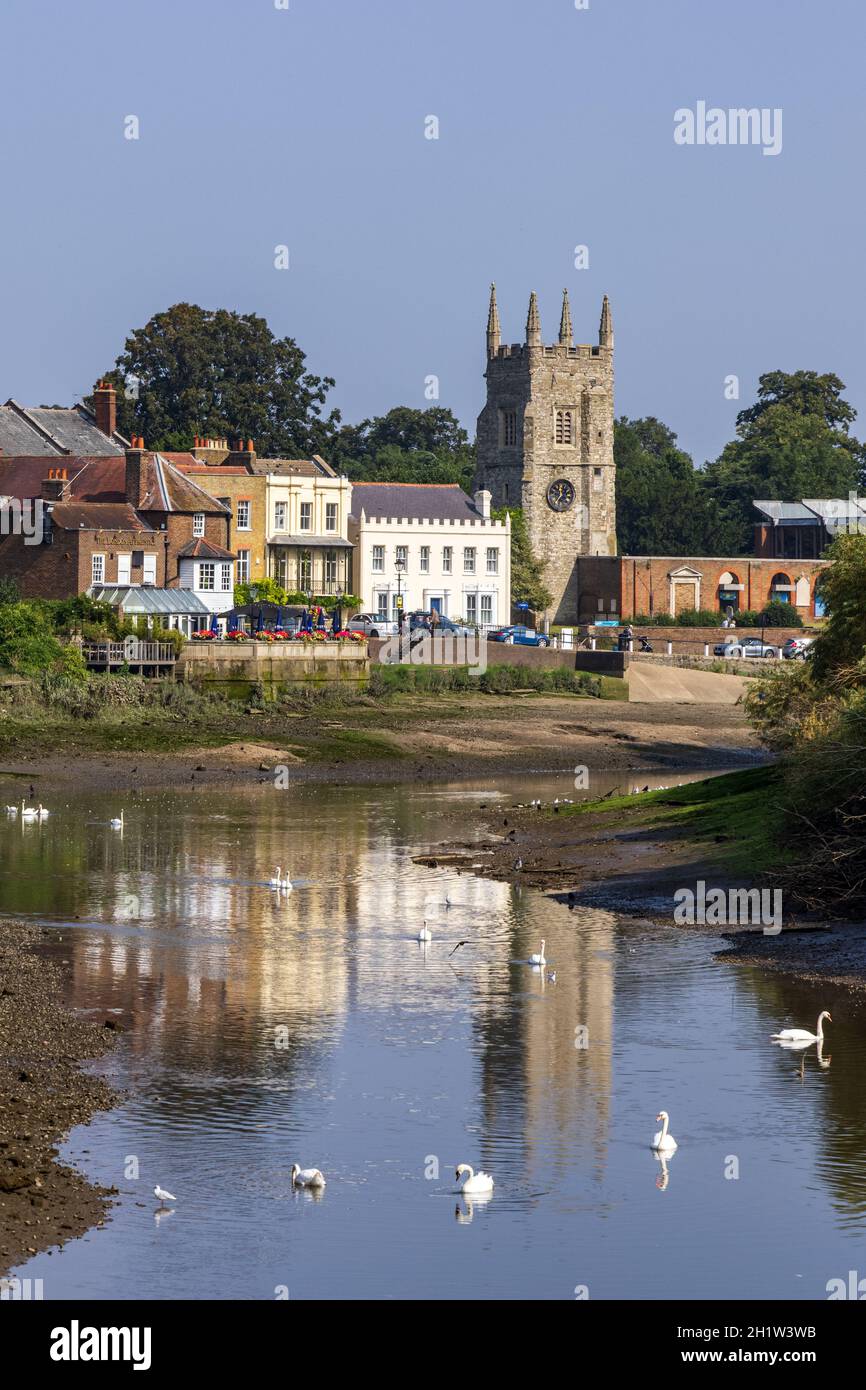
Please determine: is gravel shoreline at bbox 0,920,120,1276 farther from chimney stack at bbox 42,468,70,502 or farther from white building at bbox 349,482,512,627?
white building at bbox 349,482,512,627

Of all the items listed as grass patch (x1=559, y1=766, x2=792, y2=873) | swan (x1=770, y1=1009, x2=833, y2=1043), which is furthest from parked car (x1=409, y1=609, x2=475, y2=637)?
swan (x1=770, y1=1009, x2=833, y2=1043)

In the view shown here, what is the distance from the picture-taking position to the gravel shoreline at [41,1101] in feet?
69.2

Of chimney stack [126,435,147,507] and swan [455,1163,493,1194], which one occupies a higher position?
chimney stack [126,435,147,507]

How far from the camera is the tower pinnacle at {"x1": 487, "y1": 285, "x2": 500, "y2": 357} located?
128750 mm

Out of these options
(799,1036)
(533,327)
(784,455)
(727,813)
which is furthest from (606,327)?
(799,1036)

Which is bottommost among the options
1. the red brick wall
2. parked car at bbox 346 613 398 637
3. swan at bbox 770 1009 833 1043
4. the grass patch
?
swan at bbox 770 1009 833 1043

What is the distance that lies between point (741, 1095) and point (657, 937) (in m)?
11.6

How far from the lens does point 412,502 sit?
112 m

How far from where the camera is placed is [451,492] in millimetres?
114125

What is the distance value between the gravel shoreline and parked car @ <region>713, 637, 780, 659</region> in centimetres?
7490

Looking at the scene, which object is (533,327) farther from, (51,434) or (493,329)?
(51,434)

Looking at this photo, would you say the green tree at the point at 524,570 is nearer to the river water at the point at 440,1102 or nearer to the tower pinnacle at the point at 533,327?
the tower pinnacle at the point at 533,327

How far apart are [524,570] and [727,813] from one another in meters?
72.8

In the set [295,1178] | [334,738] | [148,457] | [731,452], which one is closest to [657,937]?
[295,1178]
